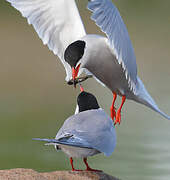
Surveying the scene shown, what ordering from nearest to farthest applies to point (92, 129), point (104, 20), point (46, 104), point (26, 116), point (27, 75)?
point (92, 129) → point (104, 20) → point (26, 116) → point (46, 104) → point (27, 75)

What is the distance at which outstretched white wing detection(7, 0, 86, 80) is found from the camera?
13.6ft

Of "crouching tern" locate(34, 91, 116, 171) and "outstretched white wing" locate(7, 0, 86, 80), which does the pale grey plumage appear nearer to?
"crouching tern" locate(34, 91, 116, 171)

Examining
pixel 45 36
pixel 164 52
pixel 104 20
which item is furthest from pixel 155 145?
pixel 164 52

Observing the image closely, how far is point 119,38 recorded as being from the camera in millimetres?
3445

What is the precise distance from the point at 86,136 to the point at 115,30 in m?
0.84

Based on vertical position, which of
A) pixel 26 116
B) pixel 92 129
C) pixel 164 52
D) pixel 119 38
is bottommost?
pixel 164 52

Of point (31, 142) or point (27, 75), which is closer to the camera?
point (31, 142)

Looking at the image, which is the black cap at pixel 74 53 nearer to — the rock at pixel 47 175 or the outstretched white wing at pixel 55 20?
the outstretched white wing at pixel 55 20

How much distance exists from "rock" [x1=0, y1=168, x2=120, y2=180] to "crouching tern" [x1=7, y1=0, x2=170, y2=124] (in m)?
Answer: 0.63

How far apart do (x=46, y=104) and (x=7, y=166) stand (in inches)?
68.7

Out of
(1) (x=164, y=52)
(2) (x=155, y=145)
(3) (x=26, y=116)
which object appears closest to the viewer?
(2) (x=155, y=145)

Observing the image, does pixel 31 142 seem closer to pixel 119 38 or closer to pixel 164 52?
pixel 119 38

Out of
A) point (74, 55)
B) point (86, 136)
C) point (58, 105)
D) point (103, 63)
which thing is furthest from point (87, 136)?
point (58, 105)

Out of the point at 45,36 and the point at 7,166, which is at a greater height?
the point at 45,36
